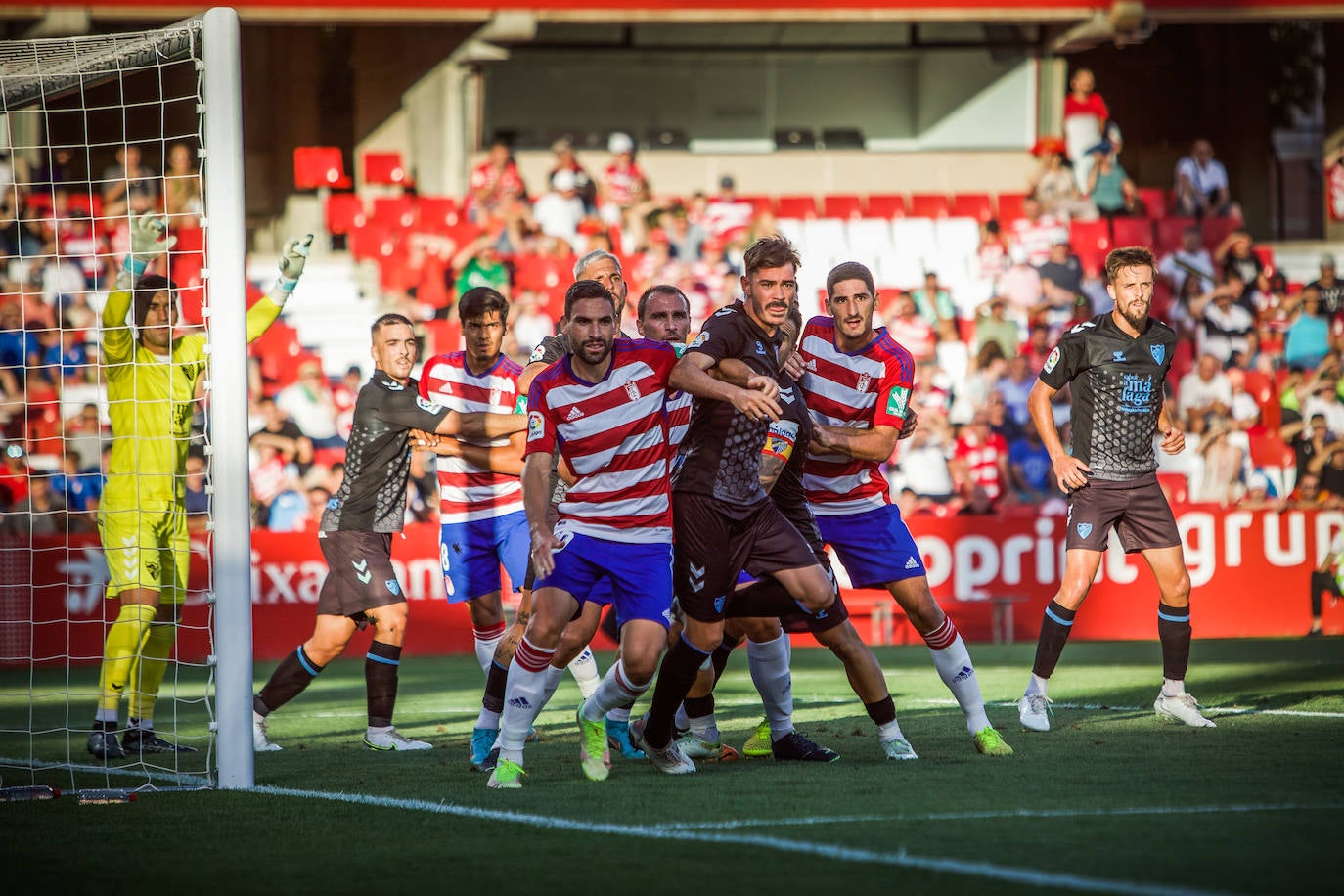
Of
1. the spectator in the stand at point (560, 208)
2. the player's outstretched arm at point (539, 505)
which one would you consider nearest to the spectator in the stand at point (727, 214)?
the spectator in the stand at point (560, 208)

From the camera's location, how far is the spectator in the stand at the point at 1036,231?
21.2 m

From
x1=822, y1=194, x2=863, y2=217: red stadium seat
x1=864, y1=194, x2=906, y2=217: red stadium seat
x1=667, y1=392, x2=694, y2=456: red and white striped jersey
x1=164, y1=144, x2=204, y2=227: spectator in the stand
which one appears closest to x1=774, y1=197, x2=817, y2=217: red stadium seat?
x1=822, y1=194, x2=863, y2=217: red stadium seat

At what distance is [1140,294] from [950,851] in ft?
14.8

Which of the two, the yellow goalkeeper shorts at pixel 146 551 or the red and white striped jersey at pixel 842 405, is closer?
the red and white striped jersey at pixel 842 405

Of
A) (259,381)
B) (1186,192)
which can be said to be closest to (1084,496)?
(259,381)

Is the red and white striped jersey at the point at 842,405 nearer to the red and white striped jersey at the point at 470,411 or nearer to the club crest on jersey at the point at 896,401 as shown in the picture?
the club crest on jersey at the point at 896,401

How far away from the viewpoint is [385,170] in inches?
923

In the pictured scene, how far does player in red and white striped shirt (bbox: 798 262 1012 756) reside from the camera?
7586 millimetres

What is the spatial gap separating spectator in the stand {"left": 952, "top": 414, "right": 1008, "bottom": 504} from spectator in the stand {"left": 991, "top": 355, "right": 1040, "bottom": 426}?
0.82 meters

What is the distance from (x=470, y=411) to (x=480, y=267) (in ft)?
37.3

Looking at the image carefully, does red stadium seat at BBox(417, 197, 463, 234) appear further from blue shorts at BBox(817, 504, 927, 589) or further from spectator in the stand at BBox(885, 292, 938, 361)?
blue shorts at BBox(817, 504, 927, 589)

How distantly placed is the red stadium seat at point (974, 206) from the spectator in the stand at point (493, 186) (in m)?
6.38

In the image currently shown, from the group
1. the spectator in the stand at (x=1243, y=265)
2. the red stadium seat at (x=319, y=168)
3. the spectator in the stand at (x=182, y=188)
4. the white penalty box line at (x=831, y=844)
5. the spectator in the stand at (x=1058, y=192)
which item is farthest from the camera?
the red stadium seat at (x=319, y=168)

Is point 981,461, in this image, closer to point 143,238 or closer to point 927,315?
point 927,315
